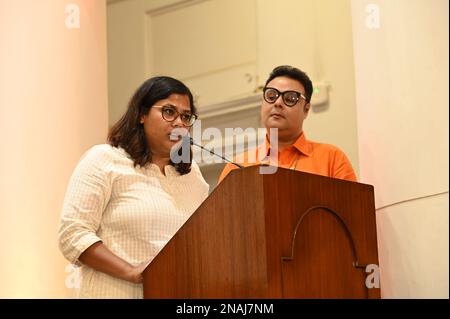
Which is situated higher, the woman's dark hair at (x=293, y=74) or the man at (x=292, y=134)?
the woman's dark hair at (x=293, y=74)

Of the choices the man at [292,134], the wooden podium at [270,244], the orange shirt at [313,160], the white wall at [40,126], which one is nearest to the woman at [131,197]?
the wooden podium at [270,244]

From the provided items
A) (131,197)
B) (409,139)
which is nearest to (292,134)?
(409,139)

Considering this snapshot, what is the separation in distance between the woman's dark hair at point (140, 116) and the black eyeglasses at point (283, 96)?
646 millimetres

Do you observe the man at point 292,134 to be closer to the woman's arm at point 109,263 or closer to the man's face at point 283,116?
the man's face at point 283,116

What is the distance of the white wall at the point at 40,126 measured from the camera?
165 inches

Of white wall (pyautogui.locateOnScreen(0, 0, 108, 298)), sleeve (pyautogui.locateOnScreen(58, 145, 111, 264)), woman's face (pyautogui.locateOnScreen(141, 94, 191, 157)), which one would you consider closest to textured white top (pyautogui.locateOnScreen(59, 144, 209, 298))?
sleeve (pyautogui.locateOnScreen(58, 145, 111, 264))

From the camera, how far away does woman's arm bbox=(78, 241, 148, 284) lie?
2.72 metres

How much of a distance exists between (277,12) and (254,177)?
373 centimetres

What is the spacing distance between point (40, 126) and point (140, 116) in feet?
4.65

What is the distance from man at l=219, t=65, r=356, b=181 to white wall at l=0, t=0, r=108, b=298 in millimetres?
1066

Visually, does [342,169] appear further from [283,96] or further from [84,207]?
[84,207]

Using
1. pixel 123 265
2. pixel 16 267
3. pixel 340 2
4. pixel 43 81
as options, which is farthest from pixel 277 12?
pixel 123 265

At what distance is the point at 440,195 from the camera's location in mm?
3029
